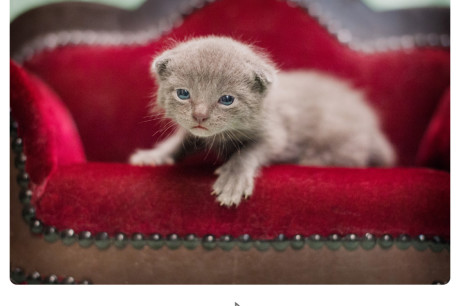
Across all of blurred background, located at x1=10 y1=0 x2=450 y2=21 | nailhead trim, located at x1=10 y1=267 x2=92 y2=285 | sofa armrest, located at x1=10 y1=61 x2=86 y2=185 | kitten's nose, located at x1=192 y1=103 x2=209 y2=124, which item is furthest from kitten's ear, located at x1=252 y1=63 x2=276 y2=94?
nailhead trim, located at x1=10 y1=267 x2=92 y2=285

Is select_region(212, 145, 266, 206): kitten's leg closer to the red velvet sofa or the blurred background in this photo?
the red velvet sofa

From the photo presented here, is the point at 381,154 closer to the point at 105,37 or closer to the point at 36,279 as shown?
the point at 105,37

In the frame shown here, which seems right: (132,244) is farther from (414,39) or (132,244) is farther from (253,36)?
(414,39)

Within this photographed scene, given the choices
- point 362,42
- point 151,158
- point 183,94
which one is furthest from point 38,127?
point 362,42

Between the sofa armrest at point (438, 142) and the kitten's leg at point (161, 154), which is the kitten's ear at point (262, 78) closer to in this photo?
the kitten's leg at point (161, 154)

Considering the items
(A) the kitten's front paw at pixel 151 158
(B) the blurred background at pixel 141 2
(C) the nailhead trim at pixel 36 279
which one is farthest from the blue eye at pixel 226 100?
(C) the nailhead trim at pixel 36 279
